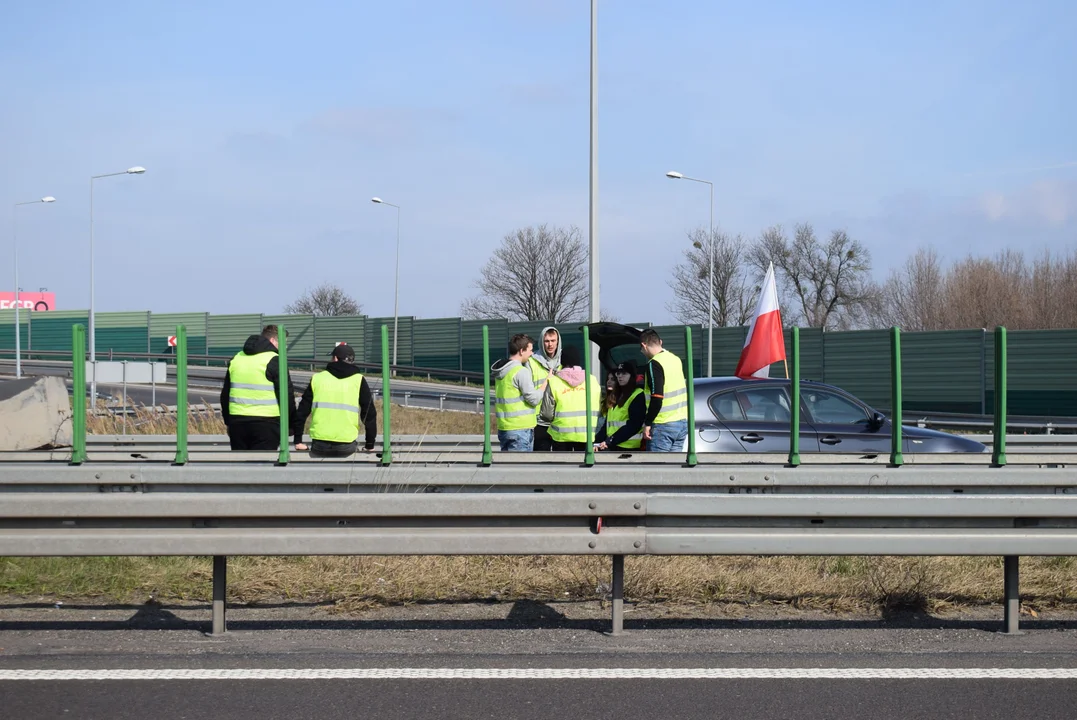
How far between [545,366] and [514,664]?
5.20m

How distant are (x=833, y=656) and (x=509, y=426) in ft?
16.2

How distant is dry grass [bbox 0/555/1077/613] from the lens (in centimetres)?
638

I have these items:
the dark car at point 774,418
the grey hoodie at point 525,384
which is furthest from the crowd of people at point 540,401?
the dark car at point 774,418

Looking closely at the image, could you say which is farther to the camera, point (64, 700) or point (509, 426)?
point (509, 426)

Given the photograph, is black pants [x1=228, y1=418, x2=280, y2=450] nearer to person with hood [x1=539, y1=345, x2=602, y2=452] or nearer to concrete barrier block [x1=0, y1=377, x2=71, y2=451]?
concrete barrier block [x1=0, y1=377, x2=71, y2=451]

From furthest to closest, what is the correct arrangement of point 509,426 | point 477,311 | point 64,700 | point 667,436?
point 477,311
point 509,426
point 667,436
point 64,700

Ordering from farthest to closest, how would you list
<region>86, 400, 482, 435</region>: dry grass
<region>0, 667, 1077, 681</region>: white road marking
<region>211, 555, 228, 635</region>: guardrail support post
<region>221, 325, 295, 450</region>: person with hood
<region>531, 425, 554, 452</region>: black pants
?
<region>86, 400, 482, 435</region>: dry grass, <region>531, 425, 554, 452</region>: black pants, <region>221, 325, 295, 450</region>: person with hood, <region>211, 555, 228, 635</region>: guardrail support post, <region>0, 667, 1077, 681</region>: white road marking

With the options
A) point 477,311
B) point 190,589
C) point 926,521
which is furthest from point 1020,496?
point 477,311

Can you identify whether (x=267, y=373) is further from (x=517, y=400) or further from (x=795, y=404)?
(x=795, y=404)

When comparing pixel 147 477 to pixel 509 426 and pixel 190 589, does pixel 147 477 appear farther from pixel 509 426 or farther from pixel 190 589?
pixel 509 426

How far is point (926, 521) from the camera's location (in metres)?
5.52

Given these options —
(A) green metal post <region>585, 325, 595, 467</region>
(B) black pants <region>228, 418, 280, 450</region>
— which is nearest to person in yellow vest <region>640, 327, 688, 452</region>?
(A) green metal post <region>585, 325, 595, 467</region>

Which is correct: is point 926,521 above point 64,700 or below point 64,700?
above

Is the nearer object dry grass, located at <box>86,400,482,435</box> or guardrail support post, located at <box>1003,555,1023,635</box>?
guardrail support post, located at <box>1003,555,1023,635</box>
